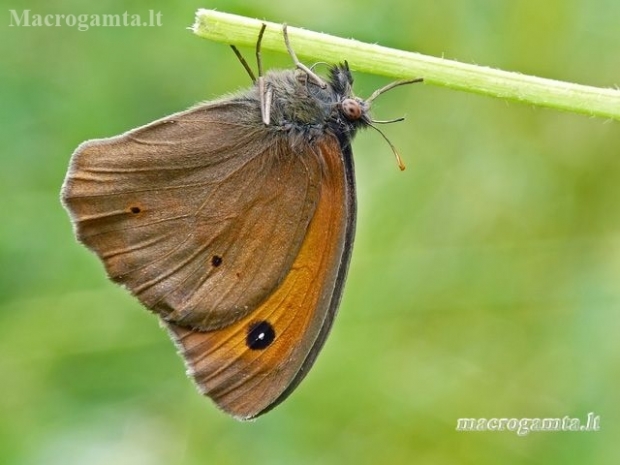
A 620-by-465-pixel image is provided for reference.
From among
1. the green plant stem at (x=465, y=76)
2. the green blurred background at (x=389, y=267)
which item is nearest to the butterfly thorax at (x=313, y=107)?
the green plant stem at (x=465, y=76)

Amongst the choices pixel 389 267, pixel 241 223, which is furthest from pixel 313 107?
pixel 389 267

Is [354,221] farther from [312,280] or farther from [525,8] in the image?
[525,8]

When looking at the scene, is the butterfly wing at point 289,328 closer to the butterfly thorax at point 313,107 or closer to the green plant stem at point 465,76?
the butterfly thorax at point 313,107

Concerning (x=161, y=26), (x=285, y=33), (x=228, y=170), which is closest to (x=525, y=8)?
(x=161, y=26)

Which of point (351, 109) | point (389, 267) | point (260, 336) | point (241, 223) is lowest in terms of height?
point (260, 336)


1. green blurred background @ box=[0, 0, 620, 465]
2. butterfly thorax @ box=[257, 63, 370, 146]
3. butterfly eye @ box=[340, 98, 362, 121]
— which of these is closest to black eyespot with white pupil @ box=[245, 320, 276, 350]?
butterfly thorax @ box=[257, 63, 370, 146]

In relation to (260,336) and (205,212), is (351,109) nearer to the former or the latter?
(205,212)

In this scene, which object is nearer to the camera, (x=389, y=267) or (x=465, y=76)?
(x=465, y=76)
